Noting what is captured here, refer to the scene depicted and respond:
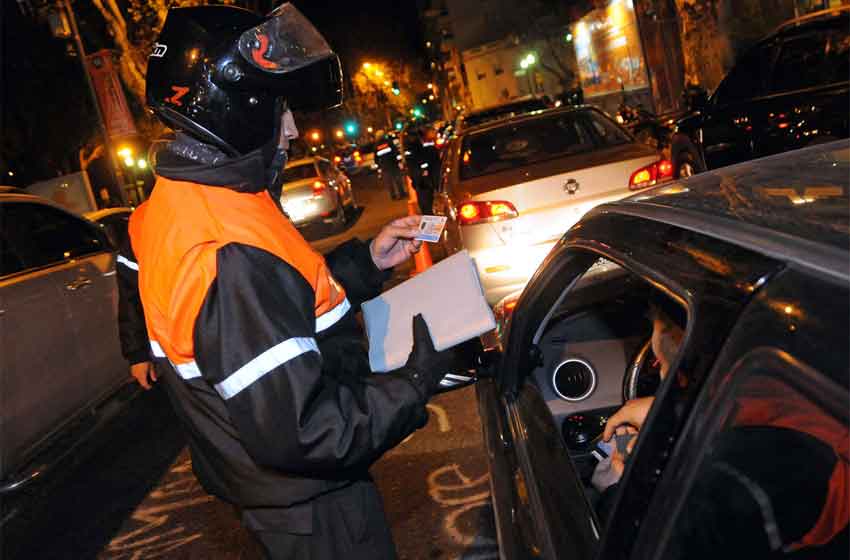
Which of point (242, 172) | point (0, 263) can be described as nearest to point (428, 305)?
point (242, 172)

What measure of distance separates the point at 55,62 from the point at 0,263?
64.9ft

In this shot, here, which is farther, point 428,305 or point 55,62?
point 55,62

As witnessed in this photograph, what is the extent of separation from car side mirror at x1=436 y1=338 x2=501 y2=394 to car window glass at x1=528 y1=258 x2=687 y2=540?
0.17 m

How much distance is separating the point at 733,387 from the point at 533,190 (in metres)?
4.64

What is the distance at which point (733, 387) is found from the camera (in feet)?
3.61

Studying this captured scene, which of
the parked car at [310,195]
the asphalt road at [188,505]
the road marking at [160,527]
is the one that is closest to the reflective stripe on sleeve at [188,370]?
the asphalt road at [188,505]

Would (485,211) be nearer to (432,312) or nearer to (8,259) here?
(8,259)

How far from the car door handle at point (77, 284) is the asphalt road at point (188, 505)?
3.30 ft

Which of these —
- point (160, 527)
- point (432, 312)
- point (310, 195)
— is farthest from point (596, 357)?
point (310, 195)

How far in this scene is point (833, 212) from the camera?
119cm

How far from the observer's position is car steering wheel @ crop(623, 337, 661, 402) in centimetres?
270

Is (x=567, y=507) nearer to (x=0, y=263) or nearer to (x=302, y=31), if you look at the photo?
(x=302, y=31)

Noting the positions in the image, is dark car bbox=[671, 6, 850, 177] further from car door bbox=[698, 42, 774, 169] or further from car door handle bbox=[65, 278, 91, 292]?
car door handle bbox=[65, 278, 91, 292]

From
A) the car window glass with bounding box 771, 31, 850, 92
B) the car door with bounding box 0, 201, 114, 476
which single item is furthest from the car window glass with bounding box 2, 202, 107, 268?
the car window glass with bounding box 771, 31, 850, 92
